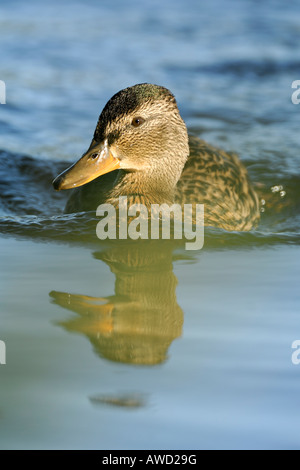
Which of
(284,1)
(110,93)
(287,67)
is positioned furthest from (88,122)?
(284,1)

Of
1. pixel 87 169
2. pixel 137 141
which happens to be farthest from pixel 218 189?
pixel 87 169

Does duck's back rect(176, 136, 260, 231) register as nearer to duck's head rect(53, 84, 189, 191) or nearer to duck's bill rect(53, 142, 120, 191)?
duck's head rect(53, 84, 189, 191)

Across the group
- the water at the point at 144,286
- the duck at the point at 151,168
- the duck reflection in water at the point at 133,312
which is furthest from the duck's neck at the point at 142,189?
the duck reflection in water at the point at 133,312

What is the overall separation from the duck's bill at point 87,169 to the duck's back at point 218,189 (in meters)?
0.98

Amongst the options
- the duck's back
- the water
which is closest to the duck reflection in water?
the water

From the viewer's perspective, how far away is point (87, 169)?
5.70 meters

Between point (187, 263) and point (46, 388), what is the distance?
6.64ft

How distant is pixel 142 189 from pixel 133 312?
2.33 meters

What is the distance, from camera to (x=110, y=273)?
15.9 ft

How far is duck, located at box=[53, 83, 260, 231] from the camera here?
5.79 metres

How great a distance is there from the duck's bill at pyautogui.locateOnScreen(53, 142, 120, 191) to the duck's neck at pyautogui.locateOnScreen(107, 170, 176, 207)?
17.4 inches

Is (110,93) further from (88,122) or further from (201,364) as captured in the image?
(201,364)
